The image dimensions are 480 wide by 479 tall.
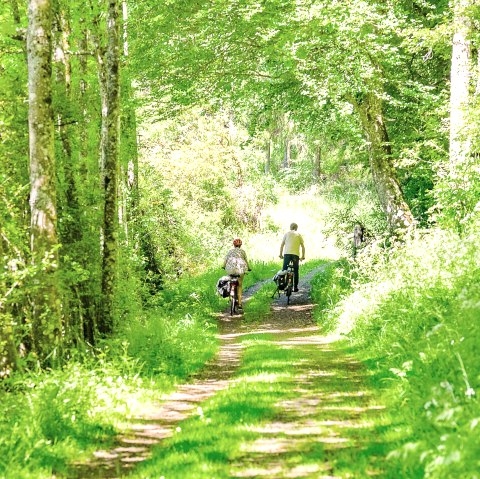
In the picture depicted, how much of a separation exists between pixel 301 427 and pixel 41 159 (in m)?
4.97

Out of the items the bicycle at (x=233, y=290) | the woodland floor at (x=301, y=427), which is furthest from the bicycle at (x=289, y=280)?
the woodland floor at (x=301, y=427)

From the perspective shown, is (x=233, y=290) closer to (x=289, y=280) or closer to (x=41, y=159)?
(x=289, y=280)

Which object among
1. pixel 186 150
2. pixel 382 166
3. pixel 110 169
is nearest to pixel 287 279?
pixel 382 166

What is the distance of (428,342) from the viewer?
656cm

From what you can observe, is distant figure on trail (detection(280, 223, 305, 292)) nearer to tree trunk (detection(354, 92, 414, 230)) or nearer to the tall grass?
tree trunk (detection(354, 92, 414, 230))

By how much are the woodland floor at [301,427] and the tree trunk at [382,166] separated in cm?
659

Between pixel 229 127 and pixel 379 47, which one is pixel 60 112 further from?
pixel 229 127

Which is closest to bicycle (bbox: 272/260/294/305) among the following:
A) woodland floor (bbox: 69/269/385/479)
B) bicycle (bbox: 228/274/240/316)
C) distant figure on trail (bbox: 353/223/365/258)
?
bicycle (bbox: 228/274/240/316)

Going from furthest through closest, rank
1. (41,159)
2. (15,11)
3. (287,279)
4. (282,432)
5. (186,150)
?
1. (186,150)
2. (287,279)
3. (15,11)
4. (41,159)
5. (282,432)

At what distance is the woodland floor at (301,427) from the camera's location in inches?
184

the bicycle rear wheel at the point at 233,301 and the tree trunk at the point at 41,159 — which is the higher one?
the tree trunk at the point at 41,159

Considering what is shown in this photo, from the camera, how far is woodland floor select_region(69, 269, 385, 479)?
4.66 meters

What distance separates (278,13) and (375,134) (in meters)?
4.20

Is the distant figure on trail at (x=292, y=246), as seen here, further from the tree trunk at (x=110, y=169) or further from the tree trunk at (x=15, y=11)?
the tree trunk at (x=15, y=11)
